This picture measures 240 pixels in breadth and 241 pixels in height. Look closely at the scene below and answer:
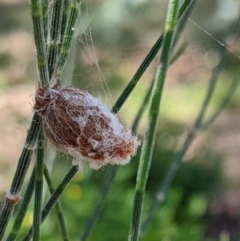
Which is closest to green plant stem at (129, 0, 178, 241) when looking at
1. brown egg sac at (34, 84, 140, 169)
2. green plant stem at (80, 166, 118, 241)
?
brown egg sac at (34, 84, 140, 169)

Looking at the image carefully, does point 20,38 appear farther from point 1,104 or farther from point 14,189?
point 14,189

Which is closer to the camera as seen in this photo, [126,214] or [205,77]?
[126,214]

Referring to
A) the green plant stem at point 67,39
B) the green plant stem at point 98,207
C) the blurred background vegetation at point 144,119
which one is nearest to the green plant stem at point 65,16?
the green plant stem at point 67,39

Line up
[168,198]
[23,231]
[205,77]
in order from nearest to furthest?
1. [23,231]
2. [168,198]
3. [205,77]

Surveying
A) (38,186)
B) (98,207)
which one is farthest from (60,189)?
(98,207)

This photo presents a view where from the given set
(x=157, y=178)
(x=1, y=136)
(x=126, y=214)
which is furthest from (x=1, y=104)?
(x=157, y=178)

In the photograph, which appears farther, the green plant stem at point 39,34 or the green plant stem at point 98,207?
the green plant stem at point 98,207

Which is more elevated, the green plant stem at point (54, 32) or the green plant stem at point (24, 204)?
the green plant stem at point (54, 32)

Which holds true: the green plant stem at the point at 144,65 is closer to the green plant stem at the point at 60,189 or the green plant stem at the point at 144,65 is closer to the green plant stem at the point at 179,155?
the green plant stem at the point at 60,189
